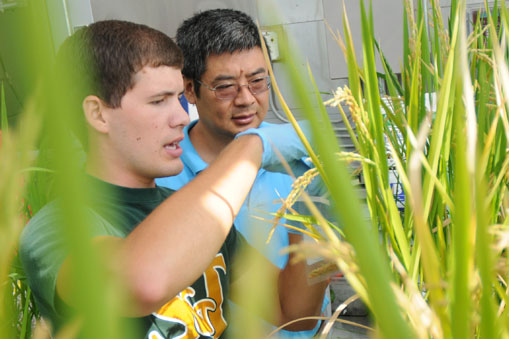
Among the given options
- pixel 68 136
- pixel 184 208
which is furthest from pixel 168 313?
pixel 68 136

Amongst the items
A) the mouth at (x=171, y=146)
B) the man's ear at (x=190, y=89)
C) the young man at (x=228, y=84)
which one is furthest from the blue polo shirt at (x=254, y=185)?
the mouth at (x=171, y=146)

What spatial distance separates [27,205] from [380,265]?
0.87 meters

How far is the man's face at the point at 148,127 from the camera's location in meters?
0.94

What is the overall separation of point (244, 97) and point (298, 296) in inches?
21.7

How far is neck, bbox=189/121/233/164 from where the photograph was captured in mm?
1449

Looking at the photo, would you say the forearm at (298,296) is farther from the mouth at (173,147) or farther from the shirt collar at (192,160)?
the mouth at (173,147)

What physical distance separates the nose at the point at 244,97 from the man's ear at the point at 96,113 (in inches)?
18.9

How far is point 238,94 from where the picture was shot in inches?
53.7

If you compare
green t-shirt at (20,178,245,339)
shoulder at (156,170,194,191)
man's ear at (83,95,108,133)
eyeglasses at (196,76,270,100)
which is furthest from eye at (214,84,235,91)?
man's ear at (83,95,108,133)

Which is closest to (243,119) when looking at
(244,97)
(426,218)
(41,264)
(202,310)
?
(244,97)

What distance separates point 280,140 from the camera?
0.88 meters

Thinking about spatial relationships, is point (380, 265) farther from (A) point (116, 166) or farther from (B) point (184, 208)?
(A) point (116, 166)

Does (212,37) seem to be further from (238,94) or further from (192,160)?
(192,160)

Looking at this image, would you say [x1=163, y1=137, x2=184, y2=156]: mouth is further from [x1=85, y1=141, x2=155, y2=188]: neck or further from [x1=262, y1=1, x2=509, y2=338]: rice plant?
[x1=262, y1=1, x2=509, y2=338]: rice plant
